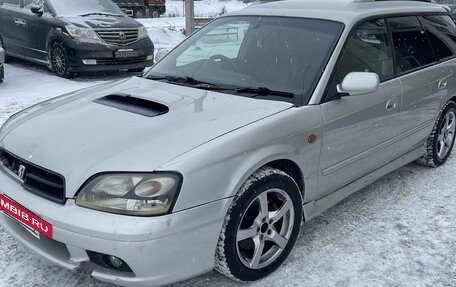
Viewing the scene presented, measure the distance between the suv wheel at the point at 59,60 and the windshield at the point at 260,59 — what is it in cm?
527

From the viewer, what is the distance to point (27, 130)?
2.88 meters

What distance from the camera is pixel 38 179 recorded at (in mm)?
2547

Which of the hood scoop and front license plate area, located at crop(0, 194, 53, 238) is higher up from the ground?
the hood scoop

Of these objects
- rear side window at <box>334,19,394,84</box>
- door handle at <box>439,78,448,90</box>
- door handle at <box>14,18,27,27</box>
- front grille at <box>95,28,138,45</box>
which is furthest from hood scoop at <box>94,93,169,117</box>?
door handle at <box>14,18,27,27</box>

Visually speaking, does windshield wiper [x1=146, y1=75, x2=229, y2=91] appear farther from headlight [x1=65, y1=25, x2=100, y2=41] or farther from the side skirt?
headlight [x1=65, y1=25, x2=100, y2=41]

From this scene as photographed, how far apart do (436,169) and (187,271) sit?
10.6 ft

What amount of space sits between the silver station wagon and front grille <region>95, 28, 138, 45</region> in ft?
16.8

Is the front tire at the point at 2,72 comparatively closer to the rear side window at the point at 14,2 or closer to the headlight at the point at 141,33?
the rear side window at the point at 14,2

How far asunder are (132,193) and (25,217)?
662 mm

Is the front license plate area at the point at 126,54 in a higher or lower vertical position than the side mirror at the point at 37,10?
lower

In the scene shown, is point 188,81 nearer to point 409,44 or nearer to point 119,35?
point 409,44

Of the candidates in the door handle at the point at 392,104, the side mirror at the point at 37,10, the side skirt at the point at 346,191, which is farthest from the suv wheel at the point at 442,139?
the side mirror at the point at 37,10

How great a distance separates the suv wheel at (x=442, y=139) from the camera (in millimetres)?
4582

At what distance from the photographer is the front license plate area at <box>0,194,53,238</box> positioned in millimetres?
2438
